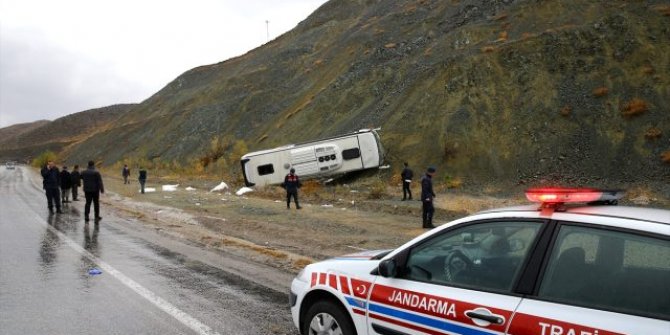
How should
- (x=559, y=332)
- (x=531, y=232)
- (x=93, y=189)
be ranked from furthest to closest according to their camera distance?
(x=93, y=189) → (x=531, y=232) → (x=559, y=332)

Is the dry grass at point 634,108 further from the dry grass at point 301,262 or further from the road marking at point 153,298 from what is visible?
the road marking at point 153,298

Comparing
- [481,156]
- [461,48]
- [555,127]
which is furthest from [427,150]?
[461,48]

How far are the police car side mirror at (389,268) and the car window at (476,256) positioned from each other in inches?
3.2

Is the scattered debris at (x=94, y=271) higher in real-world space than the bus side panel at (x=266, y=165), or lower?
lower

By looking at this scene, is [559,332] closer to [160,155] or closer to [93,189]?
[93,189]

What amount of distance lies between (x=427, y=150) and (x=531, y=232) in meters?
26.2

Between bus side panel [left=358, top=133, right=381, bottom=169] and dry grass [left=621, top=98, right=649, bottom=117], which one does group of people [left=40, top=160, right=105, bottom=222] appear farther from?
dry grass [left=621, top=98, right=649, bottom=117]

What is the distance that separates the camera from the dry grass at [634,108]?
26.2 meters

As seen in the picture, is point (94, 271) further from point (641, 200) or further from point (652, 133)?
point (652, 133)

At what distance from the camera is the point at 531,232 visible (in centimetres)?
351

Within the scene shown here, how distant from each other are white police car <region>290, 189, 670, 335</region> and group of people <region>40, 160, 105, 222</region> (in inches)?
490

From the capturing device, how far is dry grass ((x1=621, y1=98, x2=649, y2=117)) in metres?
26.2

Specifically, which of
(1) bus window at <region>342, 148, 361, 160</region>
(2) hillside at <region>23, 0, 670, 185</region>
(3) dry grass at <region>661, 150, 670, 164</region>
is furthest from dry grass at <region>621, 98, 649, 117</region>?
(1) bus window at <region>342, 148, 361, 160</region>

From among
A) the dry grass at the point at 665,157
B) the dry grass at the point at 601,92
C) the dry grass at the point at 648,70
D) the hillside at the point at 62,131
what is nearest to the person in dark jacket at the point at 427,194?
the dry grass at the point at 665,157
